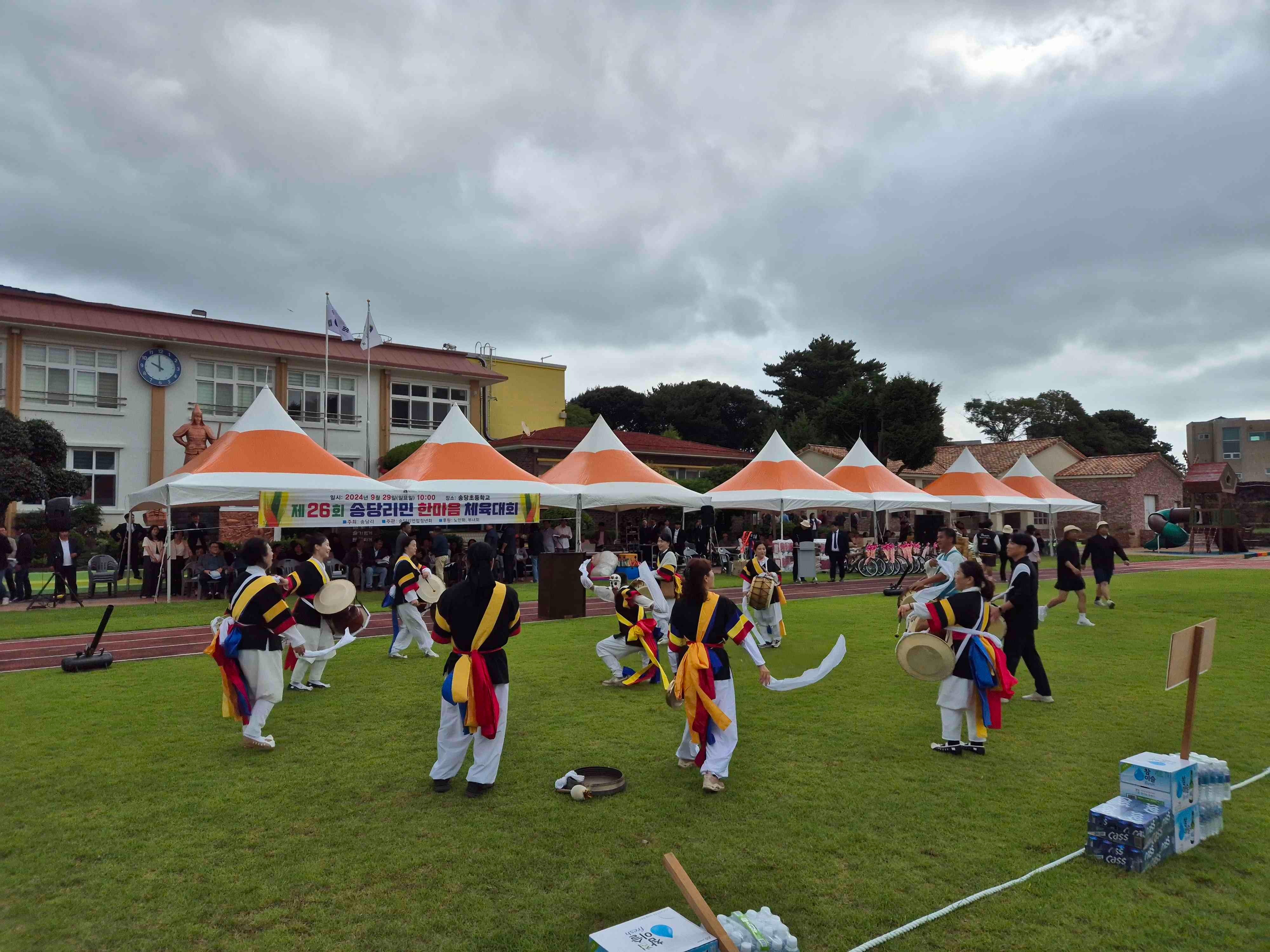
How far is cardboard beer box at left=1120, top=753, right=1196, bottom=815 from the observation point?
4266 mm

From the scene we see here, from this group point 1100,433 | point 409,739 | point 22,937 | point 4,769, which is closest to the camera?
point 22,937

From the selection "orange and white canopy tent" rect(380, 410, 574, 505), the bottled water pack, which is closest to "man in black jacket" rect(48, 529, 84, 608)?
"orange and white canopy tent" rect(380, 410, 574, 505)

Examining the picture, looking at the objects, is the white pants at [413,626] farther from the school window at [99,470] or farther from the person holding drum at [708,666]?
the school window at [99,470]

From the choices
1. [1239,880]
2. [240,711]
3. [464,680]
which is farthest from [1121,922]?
[240,711]

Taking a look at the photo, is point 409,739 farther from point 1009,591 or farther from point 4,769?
point 1009,591

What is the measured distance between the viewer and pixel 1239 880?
4020mm

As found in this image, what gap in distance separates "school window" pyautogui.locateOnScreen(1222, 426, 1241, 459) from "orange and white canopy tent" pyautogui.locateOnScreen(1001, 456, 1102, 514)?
6182cm

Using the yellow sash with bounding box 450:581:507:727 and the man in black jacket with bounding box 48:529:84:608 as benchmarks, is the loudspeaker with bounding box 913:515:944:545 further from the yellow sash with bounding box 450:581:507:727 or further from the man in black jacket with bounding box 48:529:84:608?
the man in black jacket with bounding box 48:529:84:608

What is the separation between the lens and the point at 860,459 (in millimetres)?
27766

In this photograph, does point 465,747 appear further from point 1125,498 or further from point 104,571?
point 1125,498

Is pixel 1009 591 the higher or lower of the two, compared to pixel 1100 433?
lower

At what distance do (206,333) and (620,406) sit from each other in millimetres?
36275

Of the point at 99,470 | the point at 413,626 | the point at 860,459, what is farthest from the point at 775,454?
the point at 99,470

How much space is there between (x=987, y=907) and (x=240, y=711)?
17.8 ft
